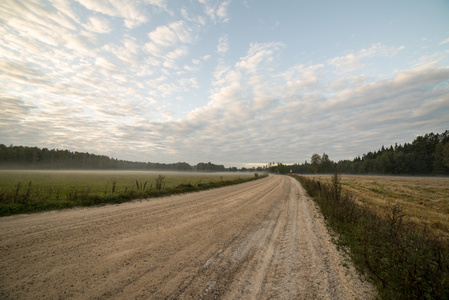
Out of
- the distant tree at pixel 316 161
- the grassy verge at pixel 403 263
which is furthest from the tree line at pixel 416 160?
the grassy verge at pixel 403 263

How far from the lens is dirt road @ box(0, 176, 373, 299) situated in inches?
146

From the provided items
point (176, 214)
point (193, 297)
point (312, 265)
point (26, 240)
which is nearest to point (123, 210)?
point (176, 214)

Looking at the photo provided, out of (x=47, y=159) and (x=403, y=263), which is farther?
(x=47, y=159)

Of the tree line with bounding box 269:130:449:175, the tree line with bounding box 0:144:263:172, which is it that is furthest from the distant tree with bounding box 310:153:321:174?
the tree line with bounding box 0:144:263:172

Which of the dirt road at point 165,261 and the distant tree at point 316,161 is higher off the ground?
the distant tree at point 316,161

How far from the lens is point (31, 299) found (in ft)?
10.6

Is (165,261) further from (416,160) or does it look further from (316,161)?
(416,160)

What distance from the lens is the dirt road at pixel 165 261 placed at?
3.71 meters

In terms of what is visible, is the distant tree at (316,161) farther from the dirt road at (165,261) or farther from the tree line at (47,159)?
the tree line at (47,159)

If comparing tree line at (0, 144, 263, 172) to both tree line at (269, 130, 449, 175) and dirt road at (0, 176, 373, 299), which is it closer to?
dirt road at (0, 176, 373, 299)

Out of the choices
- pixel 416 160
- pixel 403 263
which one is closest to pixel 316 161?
pixel 416 160

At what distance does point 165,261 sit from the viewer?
4.93 m

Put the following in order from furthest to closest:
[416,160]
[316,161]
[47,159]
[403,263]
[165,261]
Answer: [47,159] → [316,161] → [416,160] → [165,261] → [403,263]

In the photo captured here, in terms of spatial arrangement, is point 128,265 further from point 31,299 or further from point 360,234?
point 360,234
